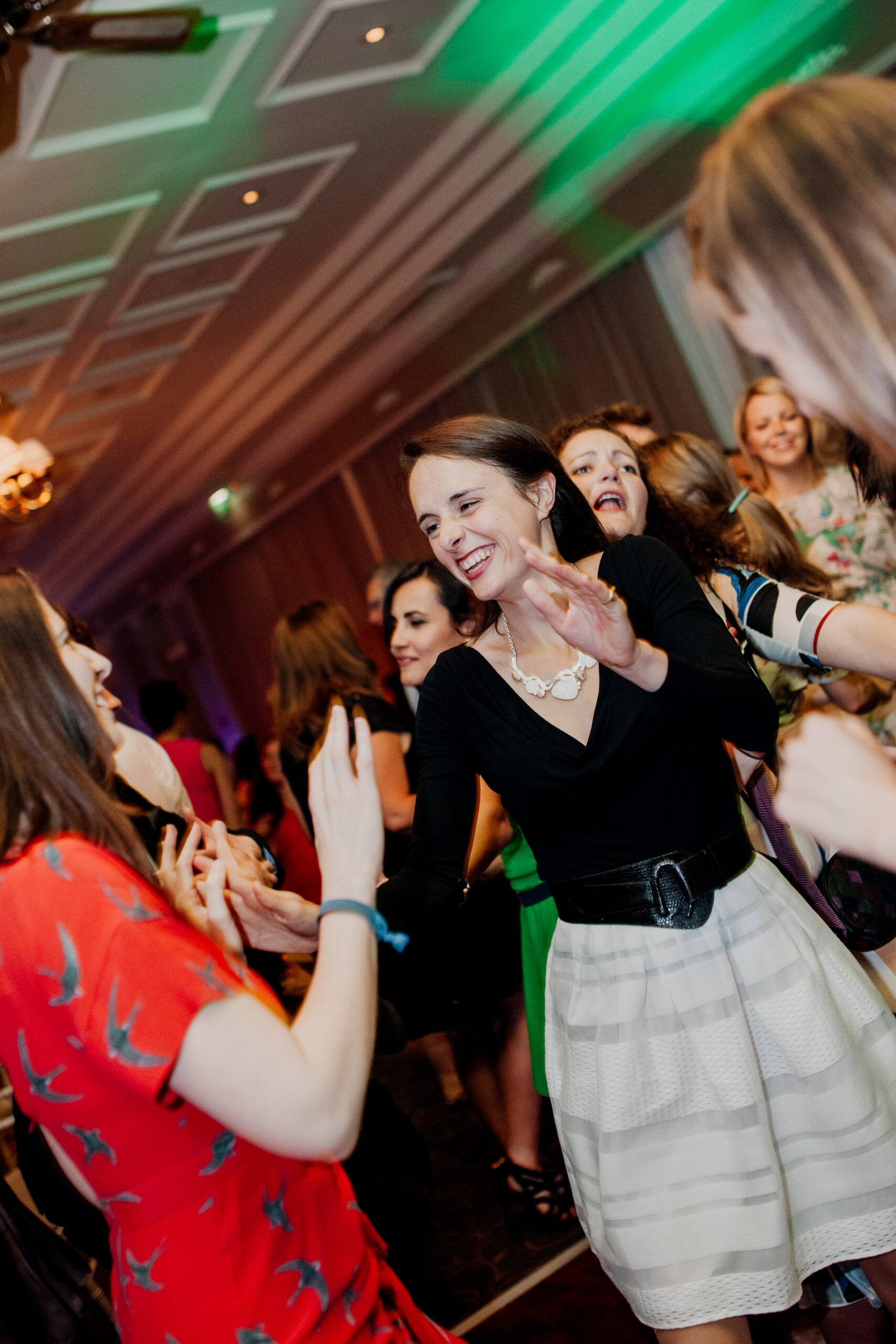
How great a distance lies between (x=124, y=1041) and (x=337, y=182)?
537 cm

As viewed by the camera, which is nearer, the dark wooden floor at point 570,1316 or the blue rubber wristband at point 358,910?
the blue rubber wristband at point 358,910

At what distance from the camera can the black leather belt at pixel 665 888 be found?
1.43 m

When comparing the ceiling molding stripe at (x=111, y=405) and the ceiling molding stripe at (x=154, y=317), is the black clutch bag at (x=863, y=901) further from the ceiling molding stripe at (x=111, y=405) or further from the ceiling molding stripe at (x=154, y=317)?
the ceiling molding stripe at (x=111, y=405)

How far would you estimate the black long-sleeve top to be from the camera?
1.45 meters

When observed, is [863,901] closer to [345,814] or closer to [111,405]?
[345,814]

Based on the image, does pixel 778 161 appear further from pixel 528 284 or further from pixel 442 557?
pixel 528 284

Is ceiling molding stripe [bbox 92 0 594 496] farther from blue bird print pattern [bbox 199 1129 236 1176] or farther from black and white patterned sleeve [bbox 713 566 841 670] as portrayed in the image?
blue bird print pattern [bbox 199 1129 236 1176]

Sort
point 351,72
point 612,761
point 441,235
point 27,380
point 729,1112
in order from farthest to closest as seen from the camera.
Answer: point 27,380 < point 441,235 < point 351,72 < point 612,761 < point 729,1112

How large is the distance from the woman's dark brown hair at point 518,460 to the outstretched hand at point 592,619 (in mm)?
407

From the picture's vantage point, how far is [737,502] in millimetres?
2219

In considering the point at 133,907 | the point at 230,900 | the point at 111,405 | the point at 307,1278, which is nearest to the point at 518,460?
the point at 230,900

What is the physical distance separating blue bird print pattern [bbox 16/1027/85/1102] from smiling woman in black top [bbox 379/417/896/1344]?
0.54 meters

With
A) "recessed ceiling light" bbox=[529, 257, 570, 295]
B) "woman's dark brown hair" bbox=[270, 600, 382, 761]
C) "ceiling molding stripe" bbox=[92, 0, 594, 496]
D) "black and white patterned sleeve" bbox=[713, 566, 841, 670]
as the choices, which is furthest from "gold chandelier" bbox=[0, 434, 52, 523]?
"black and white patterned sleeve" bbox=[713, 566, 841, 670]

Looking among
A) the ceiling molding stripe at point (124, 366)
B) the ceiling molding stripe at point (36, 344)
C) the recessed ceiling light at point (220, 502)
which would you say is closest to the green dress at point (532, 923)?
the ceiling molding stripe at point (36, 344)
